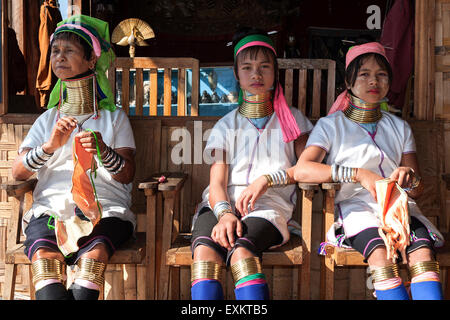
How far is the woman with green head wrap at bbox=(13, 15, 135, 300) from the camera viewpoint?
6.38ft

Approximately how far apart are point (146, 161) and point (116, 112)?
0.44 m

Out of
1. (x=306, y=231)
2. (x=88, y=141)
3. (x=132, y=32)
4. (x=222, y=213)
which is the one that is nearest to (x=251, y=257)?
(x=222, y=213)

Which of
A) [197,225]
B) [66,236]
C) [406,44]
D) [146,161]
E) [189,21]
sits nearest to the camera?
[66,236]

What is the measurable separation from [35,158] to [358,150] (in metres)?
1.63

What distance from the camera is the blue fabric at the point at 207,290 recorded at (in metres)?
1.81

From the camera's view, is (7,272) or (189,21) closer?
(7,272)

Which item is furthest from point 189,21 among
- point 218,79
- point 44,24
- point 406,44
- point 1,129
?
point 1,129

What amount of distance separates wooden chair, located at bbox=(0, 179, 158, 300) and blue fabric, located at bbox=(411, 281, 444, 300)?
48.8 inches

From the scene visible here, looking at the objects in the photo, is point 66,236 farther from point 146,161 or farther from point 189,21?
point 189,21

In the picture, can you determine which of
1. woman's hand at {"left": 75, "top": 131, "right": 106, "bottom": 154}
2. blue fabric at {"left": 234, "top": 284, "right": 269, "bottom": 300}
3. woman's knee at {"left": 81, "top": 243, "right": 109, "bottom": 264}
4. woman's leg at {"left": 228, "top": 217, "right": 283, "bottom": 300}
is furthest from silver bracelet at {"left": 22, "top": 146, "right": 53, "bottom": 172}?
blue fabric at {"left": 234, "top": 284, "right": 269, "bottom": 300}

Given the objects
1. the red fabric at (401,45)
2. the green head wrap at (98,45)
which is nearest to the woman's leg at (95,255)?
the green head wrap at (98,45)

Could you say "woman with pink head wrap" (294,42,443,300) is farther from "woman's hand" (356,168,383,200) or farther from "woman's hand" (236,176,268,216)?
"woman's hand" (236,176,268,216)

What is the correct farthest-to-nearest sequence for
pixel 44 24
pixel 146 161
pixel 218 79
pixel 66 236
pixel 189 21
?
pixel 189 21
pixel 218 79
pixel 44 24
pixel 146 161
pixel 66 236

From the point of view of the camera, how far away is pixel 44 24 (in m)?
4.41
